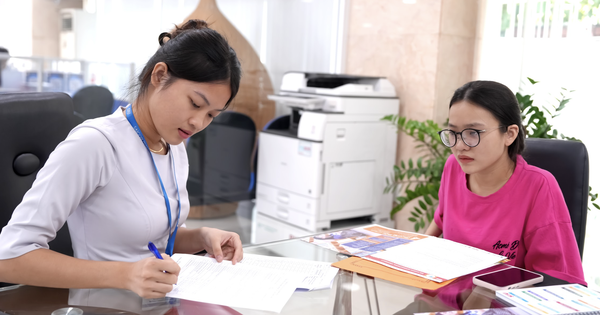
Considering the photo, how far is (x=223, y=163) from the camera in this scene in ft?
11.7

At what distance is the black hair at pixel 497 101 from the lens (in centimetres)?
146

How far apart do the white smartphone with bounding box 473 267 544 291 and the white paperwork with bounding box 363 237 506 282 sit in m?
0.05

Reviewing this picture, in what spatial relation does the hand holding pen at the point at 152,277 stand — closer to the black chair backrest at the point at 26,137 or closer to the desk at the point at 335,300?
the desk at the point at 335,300

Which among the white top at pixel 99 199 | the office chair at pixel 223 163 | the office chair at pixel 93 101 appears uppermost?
the office chair at pixel 93 101

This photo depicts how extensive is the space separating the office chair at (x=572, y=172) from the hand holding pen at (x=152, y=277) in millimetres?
1197

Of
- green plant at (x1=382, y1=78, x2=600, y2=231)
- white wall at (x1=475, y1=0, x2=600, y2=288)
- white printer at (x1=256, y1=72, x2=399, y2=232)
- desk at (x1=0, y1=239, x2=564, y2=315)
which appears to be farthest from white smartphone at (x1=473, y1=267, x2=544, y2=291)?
white wall at (x1=475, y1=0, x2=600, y2=288)

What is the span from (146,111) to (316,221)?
2.01m

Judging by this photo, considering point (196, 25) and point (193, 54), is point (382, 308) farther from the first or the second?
point (196, 25)

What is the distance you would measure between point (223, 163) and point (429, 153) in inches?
55.2

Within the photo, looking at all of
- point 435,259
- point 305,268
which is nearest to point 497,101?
point 435,259

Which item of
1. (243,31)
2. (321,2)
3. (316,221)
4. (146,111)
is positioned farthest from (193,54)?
(321,2)

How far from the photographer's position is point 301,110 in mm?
3289

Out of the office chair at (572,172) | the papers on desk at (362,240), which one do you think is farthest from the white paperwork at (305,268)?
the office chair at (572,172)

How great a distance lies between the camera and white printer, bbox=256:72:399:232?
307 cm
